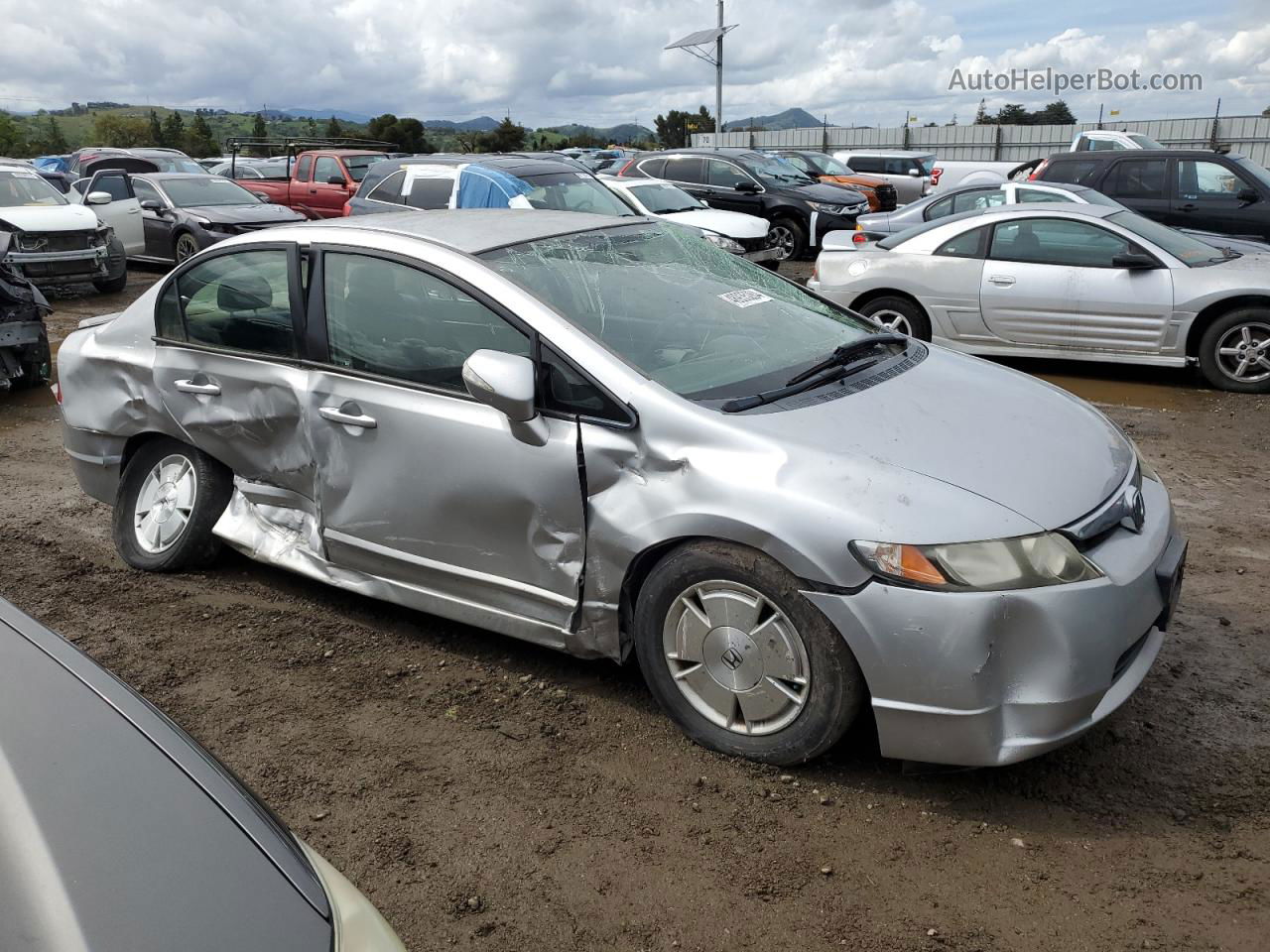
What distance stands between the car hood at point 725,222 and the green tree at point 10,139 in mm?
54427

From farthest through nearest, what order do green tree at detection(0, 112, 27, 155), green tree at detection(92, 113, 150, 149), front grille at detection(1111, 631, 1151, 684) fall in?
green tree at detection(92, 113, 150, 149) < green tree at detection(0, 112, 27, 155) < front grille at detection(1111, 631, 1151, 684)

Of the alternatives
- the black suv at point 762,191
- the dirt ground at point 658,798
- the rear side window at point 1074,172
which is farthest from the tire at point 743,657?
the black suv at point 762,191

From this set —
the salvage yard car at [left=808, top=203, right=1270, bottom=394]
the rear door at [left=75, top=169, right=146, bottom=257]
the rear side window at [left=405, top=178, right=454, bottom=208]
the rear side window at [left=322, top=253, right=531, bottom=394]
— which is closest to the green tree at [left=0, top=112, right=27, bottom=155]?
the rear door at [left=75, top=169, right=146, bottom=257]

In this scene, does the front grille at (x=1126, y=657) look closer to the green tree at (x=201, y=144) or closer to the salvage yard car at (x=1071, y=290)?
the salvage yard car at (x=1071, y=290)

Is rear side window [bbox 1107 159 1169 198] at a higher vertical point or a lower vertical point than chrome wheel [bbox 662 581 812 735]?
higher

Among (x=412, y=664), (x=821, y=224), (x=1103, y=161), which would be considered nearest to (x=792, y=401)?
(x=412, y=664)

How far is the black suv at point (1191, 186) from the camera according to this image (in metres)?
12.3

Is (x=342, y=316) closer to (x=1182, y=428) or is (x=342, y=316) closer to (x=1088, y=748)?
(x=1088, y=748)

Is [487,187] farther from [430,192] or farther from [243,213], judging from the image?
[243,213]

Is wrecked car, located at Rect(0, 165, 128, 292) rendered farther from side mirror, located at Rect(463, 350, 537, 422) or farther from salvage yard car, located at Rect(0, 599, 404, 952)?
salvage yard car, located at Rect(0, 599, 404, 952)

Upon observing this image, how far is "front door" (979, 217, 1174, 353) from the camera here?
8.40 metres

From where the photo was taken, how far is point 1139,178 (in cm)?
1290

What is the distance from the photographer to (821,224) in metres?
16.4

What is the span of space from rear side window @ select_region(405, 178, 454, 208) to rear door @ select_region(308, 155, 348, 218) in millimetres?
6330
